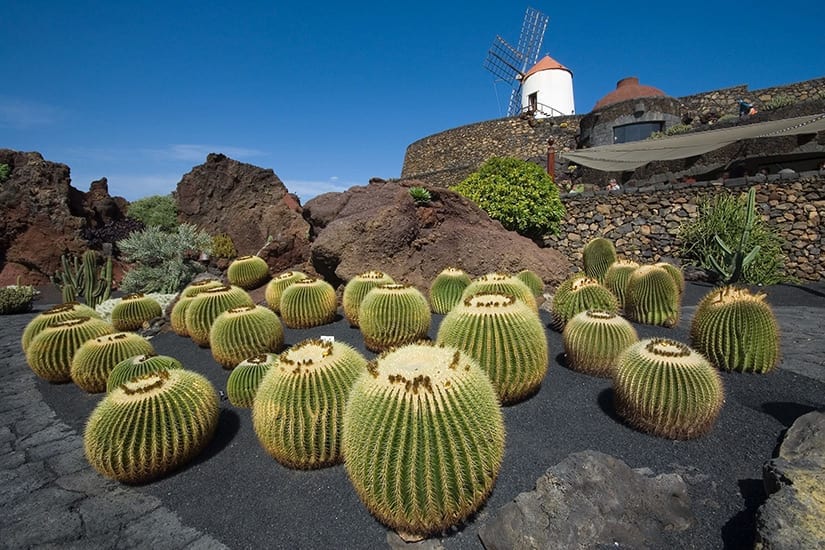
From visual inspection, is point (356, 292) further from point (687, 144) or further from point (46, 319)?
point (687, 144)

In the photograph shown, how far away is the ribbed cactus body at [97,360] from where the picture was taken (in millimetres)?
4719

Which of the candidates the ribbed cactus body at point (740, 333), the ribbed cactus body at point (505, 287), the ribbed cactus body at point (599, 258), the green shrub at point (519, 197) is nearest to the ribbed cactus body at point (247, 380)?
the ribbed cactus body at point (505, 287)

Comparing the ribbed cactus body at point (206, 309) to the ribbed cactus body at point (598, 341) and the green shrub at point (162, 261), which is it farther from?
the green shrub at point (162, 261)

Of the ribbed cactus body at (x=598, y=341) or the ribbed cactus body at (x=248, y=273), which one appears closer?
the ribbed cactus body at (x=598, y=341)

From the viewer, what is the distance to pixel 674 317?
591cm

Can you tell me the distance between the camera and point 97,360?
473 cm

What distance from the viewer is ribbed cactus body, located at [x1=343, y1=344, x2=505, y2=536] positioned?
215 cm

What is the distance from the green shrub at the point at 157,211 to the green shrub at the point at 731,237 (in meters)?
17.8

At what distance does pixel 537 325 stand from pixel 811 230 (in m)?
10.4

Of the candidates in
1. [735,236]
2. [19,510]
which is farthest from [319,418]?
[735,236]

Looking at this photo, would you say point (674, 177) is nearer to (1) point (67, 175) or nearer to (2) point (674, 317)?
(2) point (674, 317)

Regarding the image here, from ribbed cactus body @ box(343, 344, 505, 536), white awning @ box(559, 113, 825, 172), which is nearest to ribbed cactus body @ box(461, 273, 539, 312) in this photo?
ribbed cactus body @ box(343, 344, 505, 536)

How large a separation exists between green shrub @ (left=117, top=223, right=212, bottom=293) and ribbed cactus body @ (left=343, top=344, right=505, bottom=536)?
1086 cm

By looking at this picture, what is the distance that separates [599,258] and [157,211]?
17289mm
